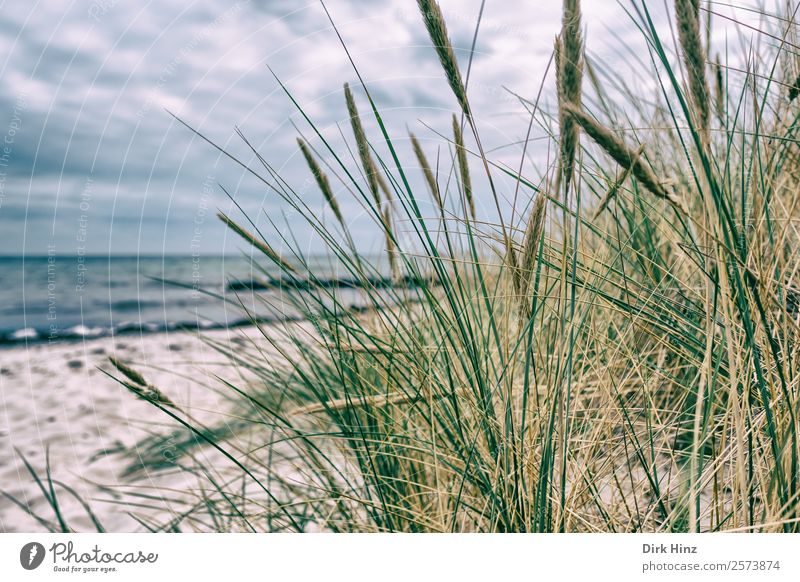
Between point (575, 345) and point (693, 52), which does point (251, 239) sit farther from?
point (693, 52)

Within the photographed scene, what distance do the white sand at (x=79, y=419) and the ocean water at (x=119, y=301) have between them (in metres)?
0.10

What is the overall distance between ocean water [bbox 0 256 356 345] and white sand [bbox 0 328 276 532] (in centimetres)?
10

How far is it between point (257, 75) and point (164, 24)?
0.18m

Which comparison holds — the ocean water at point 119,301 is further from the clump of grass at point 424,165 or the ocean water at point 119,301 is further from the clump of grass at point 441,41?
the clump of grass at point 441,41

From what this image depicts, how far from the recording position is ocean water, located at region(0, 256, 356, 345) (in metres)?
0.92

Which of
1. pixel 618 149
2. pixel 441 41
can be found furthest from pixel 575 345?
pixel 441 41

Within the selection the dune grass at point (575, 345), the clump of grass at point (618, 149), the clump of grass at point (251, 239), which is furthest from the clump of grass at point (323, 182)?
the clump of grass at point (618, 149)

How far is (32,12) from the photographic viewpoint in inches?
34.1

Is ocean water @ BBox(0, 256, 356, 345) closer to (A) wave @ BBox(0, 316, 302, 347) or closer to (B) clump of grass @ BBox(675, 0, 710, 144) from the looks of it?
(A) wave @ BBox(0, 316, 302, 347)

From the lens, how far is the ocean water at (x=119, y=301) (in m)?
0.92

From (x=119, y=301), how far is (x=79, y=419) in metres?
6.41

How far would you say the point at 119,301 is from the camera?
26.2ft

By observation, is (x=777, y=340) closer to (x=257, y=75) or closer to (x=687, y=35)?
(x=687, y=35)
